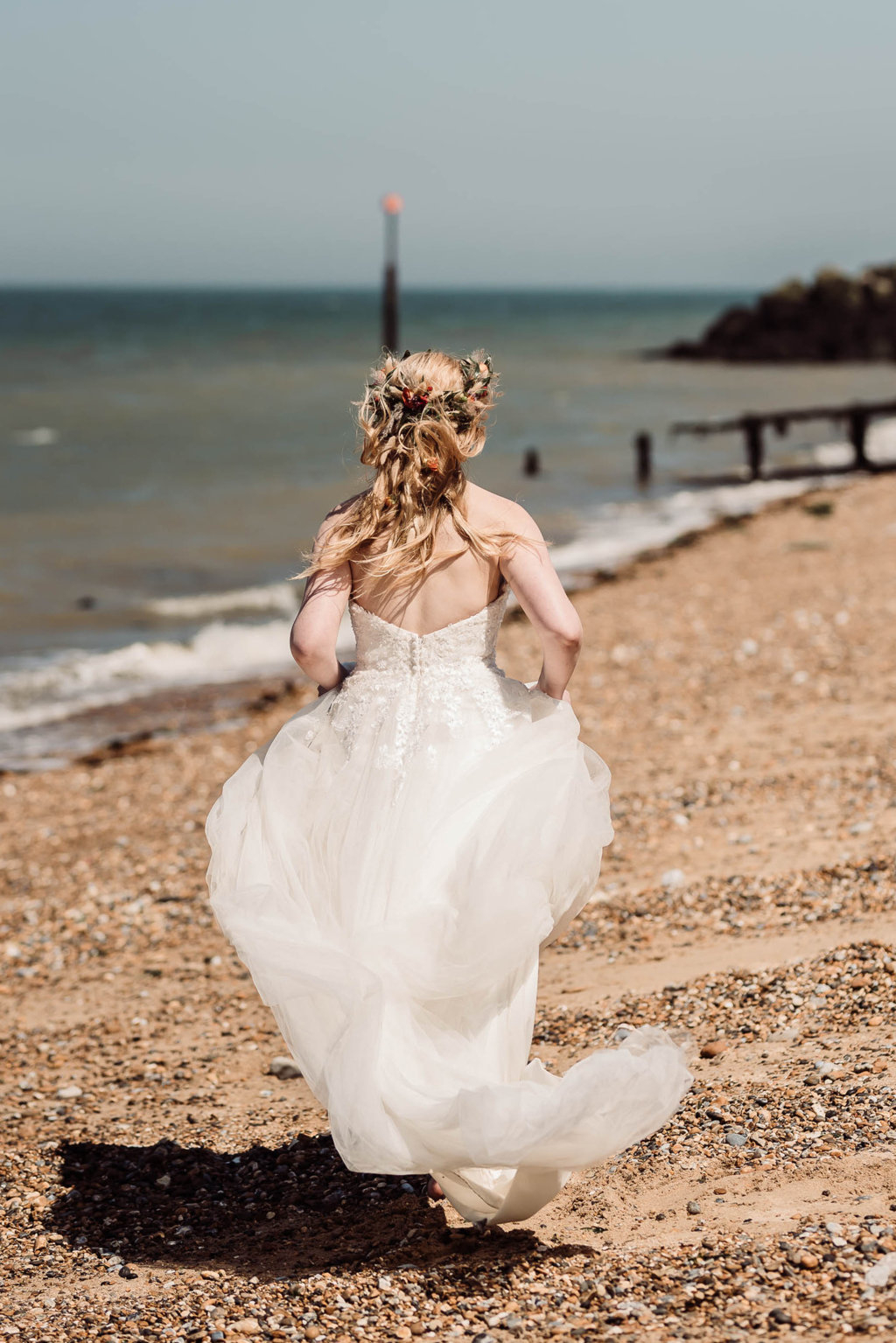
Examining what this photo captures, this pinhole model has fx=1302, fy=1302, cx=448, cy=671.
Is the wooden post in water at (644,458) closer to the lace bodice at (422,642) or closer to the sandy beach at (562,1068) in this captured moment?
the sandy beach at (562,1068)

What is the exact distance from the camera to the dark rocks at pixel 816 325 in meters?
70.2

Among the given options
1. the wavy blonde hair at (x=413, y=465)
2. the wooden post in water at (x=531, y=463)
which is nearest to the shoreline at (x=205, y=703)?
the wooden post in water at (x=531, y=463)

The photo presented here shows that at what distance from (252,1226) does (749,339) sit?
75.2 metres

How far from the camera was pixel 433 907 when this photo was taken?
12.1ft

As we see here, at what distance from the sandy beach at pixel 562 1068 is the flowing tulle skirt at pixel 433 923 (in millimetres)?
406

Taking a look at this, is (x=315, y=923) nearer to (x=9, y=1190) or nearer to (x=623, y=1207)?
(x=623, y=1207)

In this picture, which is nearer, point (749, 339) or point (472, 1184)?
point (472, 1184)

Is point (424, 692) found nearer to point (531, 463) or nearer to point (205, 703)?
point (205, 703)

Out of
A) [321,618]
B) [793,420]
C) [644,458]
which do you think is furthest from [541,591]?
[793,420]

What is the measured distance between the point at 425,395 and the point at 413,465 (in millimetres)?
208

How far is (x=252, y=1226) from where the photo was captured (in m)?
4.25

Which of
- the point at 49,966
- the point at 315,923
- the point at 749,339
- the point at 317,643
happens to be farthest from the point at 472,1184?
the point at 749,339

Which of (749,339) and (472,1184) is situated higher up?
(749,339)

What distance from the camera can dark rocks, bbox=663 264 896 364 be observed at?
7019 centimetres
